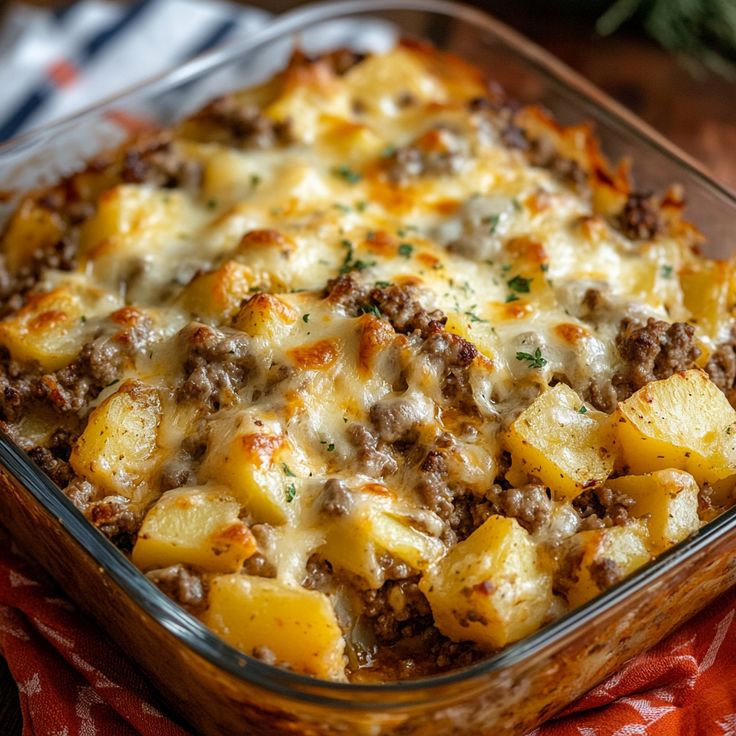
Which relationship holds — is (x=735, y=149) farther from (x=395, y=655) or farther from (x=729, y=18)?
(x=395, y=655)

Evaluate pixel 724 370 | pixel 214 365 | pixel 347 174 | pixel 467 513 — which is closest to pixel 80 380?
pixel 214 365

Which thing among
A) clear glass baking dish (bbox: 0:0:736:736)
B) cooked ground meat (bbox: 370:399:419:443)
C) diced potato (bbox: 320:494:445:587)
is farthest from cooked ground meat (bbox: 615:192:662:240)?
diced potato (bbox: 320:494:445:587)

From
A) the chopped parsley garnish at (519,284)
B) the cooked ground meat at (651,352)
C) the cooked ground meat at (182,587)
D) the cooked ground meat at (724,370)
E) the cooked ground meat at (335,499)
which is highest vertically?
the cooked ground meat at (182,587)

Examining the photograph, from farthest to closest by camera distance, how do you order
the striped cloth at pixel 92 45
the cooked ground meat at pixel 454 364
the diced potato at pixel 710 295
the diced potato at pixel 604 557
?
1. the striped cloth at pixel 92 45
2. the diced potato at pixel 710 295
3. the cooked ground meat at pixel 454 364
4. the diced potato at pixel 604 557

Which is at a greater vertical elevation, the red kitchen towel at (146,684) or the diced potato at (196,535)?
the diced potato at (196,535)

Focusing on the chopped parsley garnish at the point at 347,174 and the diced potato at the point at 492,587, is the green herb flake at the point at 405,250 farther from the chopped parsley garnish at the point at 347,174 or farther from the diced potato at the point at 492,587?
the diced potato at the point at 492,587

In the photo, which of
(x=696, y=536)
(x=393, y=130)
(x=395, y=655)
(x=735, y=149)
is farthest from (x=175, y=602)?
(x=735, y=149)

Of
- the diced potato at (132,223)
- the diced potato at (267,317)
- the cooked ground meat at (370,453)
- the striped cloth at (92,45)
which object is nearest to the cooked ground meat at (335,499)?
the cooked ground meat at (370,453)
